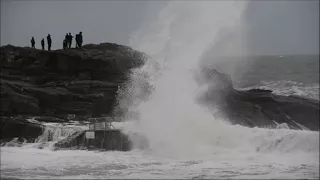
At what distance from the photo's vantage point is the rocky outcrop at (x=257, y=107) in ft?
79.4

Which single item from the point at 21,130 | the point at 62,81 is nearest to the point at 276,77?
the point at 62,81

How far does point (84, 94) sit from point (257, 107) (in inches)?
350

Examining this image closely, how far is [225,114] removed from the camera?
79.2ft

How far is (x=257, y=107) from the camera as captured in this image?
26.2 metres

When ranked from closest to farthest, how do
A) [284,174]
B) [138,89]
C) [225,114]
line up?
[284,174]
[225,114]
[138,89]

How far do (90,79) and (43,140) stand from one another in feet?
23.8

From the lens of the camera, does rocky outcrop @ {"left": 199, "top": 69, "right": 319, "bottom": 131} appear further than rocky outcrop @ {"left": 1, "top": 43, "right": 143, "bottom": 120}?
No

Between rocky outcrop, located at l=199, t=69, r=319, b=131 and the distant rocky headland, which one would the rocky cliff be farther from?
rocky outcrop, located at l=199, t=69, r=319, b=131

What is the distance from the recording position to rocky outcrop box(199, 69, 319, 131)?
79.4ft

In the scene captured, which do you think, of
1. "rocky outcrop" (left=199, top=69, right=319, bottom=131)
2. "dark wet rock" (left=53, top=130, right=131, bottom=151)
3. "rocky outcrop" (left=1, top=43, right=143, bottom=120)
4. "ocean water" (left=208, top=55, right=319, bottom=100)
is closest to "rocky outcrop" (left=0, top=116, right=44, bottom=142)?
"dark wet rock" (left=53, top=130, right=131, bottom=151)

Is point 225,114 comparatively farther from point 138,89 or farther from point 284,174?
point 284,174

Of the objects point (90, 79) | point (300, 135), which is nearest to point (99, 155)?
point (300, 135)

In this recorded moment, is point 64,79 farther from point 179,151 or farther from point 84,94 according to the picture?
point 179,151

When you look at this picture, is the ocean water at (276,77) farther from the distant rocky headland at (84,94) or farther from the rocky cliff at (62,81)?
the rocky cliff at (62,81)
